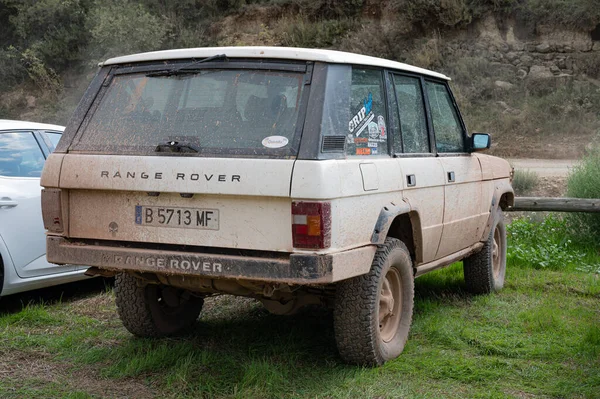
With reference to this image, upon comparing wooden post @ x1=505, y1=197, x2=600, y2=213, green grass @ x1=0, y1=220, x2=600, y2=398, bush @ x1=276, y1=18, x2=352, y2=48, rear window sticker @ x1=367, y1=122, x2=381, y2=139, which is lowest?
green grass @ x1=0, y1=220, x2=600, y2=398

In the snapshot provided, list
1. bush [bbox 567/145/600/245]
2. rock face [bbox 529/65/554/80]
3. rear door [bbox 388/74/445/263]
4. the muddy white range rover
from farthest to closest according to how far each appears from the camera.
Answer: rock face [bbox 529/65/554/80], bush [bbox 567/145/600/245], rear door [bbox 388/74/445/263], the muddy white range rover

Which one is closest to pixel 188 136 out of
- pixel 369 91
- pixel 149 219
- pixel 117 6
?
pixel 149 219

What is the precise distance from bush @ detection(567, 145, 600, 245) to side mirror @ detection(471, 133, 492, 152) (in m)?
3.24

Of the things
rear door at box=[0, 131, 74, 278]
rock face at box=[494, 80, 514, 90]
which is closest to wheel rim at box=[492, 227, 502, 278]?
rear door at box=[0, 131, 74, 278]

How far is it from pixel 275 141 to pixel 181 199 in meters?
0.64

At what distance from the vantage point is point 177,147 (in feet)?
13.6

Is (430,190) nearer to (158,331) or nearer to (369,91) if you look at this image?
(369,91)

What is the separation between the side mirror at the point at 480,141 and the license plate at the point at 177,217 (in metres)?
2.75

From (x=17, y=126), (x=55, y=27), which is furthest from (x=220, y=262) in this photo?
(x=55, y=27)

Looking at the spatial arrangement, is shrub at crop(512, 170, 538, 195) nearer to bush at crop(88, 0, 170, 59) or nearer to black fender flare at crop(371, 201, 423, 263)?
black fender flare at crop(371, 201, 423, 263)

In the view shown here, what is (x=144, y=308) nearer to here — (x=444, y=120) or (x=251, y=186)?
(x=251, y=186)

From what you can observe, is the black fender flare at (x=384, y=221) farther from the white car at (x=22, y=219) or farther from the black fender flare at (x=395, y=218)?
the white car at (x=22, y=219)

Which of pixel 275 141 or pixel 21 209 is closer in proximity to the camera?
pixel 275 141

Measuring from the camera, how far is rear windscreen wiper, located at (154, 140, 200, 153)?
13.5 feet
